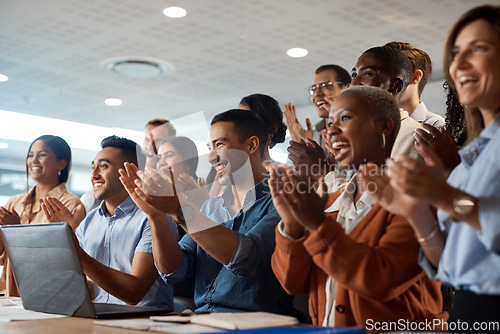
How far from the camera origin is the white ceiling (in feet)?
16.0

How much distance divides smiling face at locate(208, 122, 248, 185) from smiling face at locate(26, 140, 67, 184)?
133cm

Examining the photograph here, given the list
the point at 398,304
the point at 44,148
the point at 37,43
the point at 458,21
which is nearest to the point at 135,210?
the point at 44,148

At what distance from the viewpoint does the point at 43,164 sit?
3.15 metres

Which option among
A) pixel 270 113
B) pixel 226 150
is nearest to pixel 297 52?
pixel 270 113

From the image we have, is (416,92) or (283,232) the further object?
(416,92)

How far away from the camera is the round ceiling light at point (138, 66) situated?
6.23 m

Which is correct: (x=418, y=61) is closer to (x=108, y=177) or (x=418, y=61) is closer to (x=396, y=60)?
(x=396, y=60)

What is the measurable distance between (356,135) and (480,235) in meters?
0.59

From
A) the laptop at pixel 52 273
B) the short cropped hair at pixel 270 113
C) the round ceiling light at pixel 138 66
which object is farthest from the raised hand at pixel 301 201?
the round ceiling light at pixel 138 66

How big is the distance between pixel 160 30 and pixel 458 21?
4508mm

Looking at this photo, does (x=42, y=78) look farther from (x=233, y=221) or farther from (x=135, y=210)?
(x=233, y=221)

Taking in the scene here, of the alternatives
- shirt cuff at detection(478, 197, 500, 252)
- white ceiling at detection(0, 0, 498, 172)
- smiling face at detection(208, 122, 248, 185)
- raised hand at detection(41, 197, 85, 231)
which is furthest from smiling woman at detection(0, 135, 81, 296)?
shirt cuff at detection(478, 197, 500, 252)

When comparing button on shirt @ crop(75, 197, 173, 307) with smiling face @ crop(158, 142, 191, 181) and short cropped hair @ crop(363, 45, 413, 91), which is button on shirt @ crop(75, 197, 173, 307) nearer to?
smiling face @ crop(158, 142, 191, 181)

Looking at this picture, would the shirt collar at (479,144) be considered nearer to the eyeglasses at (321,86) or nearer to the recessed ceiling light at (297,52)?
the eyeglasses at (321,86)
